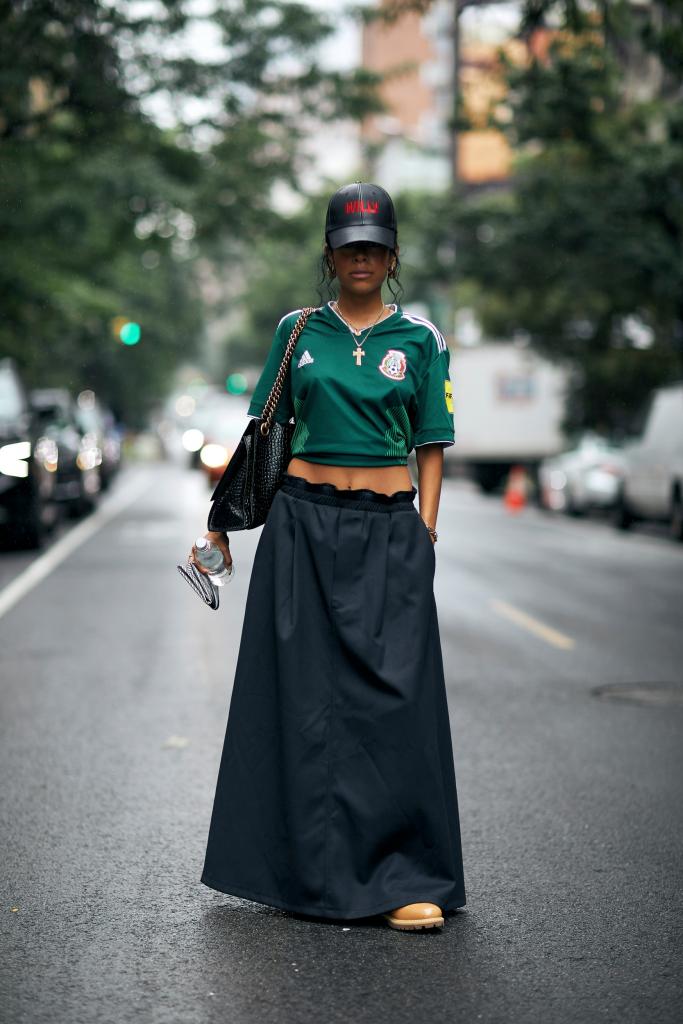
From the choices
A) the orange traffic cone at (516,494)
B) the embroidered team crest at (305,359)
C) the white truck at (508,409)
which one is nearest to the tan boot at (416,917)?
the embroidered team crest at (305,359)

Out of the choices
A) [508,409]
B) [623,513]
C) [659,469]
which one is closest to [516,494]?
[623,513]

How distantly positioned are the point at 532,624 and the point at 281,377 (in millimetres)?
7046

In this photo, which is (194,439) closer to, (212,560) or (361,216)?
(212,560)

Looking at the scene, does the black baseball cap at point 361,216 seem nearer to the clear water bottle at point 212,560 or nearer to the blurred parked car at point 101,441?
the clear water bottle at point 212,560

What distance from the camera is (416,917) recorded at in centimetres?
407

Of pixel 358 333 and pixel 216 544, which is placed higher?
pixel 358 333

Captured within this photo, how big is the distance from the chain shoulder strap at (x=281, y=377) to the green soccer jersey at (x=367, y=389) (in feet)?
0.05

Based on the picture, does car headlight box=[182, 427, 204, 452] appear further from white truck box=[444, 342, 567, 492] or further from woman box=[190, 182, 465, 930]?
woman box=[190, 182, 465, 930]

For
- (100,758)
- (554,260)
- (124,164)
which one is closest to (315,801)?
(100,758)

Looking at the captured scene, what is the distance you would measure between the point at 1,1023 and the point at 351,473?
1.68m

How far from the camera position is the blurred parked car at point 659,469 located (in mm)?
20047

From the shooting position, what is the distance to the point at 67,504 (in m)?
22.4

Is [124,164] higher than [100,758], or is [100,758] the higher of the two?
[124,164]

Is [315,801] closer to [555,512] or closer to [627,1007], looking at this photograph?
[627,1007]
